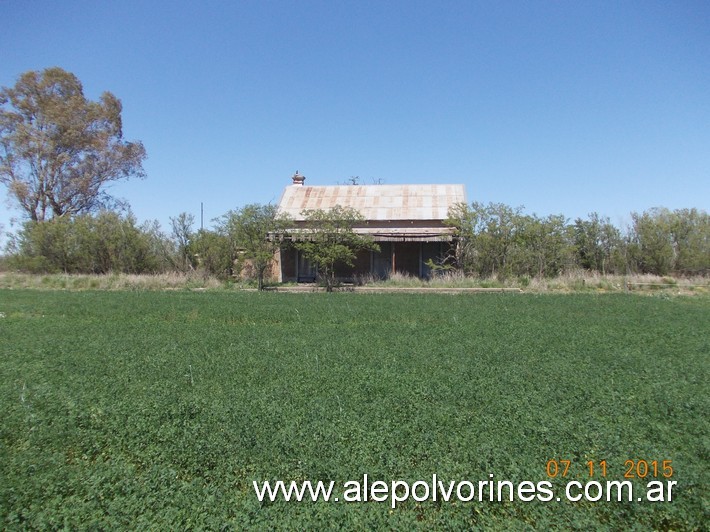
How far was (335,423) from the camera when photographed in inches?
198

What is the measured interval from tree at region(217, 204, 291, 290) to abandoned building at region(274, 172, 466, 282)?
1.08m

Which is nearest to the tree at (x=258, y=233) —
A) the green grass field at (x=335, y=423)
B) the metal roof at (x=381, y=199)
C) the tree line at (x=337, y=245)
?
the tree line at (x=337, y=245)

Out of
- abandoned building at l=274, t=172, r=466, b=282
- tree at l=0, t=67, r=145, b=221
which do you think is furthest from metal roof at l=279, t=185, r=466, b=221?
tree at l=0, t=67, r=145, b=221

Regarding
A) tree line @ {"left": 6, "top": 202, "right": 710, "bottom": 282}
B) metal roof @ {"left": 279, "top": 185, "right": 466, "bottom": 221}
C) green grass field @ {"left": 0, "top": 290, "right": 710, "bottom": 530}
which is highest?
metal roof @ {"left": 279, "top": 185, "right": 466, "bottom": 221}

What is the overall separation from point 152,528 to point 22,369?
19.5 feet

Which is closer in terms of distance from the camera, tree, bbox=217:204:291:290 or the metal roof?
tree, bbox=217:204:291:290

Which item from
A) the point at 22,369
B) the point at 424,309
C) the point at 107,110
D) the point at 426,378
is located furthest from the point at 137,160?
the point at 426,378

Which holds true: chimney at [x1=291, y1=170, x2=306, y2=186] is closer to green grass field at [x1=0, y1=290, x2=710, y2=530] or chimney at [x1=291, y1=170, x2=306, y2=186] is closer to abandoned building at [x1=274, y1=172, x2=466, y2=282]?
abandoned building at [x1=274, y1=172, x2=466, y2=282]

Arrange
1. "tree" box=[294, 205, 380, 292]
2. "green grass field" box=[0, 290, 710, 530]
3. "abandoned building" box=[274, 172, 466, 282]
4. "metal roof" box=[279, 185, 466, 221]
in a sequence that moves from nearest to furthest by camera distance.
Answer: "green grass field" box=[0, 290, 710, 530] → "tree" box=[294, 205, 380, 292] → "abandoned building" box=[274, 172, 466, 282] → "metal roof" box=[279, 185, 466, 221]

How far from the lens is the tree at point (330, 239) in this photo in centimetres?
2439

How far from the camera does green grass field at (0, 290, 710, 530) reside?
12.2ft

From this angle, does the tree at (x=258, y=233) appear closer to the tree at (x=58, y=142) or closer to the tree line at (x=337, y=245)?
the tree line at (x=337, y=245)

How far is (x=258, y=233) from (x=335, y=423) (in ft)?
69.4

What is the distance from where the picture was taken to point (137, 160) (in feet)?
140
